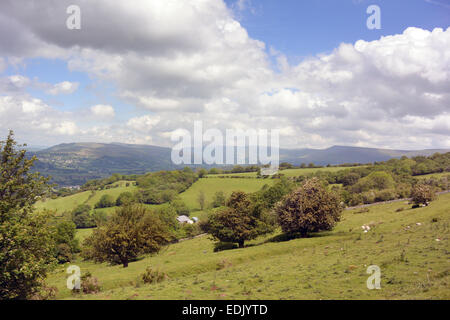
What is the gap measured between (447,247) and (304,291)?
15.9 m

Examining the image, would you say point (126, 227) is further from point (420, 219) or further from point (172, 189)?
point (172, 189)

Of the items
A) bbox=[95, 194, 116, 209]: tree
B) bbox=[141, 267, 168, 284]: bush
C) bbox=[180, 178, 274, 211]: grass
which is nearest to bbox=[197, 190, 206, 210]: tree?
bbox=[180, 178, 274, 211]: grass

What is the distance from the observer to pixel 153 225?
129 ft

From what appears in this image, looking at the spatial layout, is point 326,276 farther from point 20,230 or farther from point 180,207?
point 180,207

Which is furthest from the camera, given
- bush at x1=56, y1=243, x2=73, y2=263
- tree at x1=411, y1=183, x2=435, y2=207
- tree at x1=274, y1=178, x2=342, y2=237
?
bush at x1=56, y1=243, x2=73, y2=263

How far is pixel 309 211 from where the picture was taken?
143 feet

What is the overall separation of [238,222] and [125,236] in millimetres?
19249

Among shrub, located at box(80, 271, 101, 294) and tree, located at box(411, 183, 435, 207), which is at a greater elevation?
tree, located at box(411, 183, 435, 207)

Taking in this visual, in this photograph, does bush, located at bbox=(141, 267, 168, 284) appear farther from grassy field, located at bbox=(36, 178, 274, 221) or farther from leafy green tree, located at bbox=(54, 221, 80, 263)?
grassy field, located at bbox=(36, 178, 274, 221)

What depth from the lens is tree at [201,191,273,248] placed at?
45.2 m

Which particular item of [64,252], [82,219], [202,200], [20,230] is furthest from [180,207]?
[20,230]

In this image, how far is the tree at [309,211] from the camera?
1690 inches

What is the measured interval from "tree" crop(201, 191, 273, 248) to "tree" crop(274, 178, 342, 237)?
465cm

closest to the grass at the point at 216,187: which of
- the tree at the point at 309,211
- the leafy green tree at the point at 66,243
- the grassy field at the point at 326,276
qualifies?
the leafy green tree at the point at 66,243
